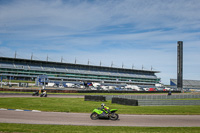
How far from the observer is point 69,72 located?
418 ft

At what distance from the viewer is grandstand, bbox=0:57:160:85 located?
11544 centimetres

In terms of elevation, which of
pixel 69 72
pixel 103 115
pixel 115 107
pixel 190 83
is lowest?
pixel 115 107

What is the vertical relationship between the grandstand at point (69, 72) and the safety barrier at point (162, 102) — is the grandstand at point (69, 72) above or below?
above

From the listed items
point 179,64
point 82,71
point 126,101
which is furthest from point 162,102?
point 82,71

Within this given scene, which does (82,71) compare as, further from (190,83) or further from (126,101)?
(126,101)

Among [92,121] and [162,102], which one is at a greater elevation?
[162,102]

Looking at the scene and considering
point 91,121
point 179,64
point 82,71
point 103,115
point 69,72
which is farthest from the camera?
point 82,71

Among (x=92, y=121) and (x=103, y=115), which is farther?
(x=103, y=115)

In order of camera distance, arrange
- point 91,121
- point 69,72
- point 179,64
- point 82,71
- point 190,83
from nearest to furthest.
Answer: point 91,121 → point 179,64 → point 69,72 → point 82,71 → point 190,83

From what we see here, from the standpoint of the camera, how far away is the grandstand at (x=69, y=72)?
379 ft

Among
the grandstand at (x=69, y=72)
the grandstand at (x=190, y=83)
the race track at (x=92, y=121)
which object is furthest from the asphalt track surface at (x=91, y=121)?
the grandstand at (x=190, y=83)

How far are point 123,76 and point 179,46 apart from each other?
48.0m

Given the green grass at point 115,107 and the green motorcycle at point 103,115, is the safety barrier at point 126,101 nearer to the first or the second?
the green grass at point 115,107

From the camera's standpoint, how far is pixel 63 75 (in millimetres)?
124688
